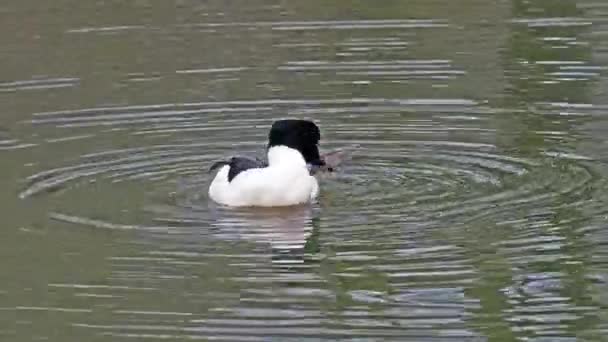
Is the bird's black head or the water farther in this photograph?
the bird's black head

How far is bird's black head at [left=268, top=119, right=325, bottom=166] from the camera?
47.1ft

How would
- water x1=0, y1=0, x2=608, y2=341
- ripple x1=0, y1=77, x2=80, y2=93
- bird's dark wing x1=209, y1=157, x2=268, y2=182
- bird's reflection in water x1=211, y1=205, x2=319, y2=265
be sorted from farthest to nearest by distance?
ripple x1=0, y1=77, x2=80, y2=93 → bird's dark wing x1=209, y1=157, x2=268, y2=182 → bird's reflection in water x1=211, y1=205, x2=319, y2=265 → water x1=0, y1=0, x2=608, y2=341

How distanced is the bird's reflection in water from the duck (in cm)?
9

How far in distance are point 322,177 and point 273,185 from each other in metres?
1.15

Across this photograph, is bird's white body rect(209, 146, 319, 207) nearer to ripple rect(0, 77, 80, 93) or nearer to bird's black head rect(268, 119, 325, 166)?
bird's black head rect(268, 119, 325, 166)

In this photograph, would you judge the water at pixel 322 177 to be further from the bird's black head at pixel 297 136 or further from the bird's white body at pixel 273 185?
the bird's black head at pixel 297 136

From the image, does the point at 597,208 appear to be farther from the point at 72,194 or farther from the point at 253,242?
the point at 72,194

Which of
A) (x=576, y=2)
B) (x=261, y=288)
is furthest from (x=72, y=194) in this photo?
(x=576, y=2)

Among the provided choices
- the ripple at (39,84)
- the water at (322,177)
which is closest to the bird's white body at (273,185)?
the water at (322,177)

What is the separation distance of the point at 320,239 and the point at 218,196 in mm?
1480

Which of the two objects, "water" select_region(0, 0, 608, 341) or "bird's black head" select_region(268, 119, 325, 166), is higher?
"bird's black head" select_region(268, 119, 325, 166)

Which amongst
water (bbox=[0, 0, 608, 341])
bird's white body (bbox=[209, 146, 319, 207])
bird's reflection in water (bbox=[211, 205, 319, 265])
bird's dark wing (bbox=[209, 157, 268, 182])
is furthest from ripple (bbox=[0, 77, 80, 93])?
bird's reflection in water (bbox=[211, 205, 319, 265])

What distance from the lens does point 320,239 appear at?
1299 cm

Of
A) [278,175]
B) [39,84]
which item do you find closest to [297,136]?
[278,175]
